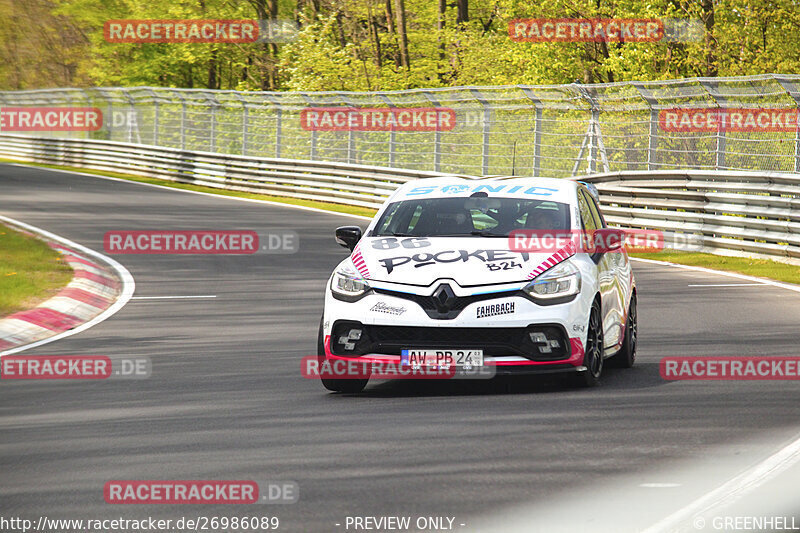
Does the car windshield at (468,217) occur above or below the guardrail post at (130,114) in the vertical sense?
above

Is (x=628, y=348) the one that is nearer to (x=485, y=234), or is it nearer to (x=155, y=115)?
(x=485, y=234)

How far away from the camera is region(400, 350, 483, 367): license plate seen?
8453 millimetres

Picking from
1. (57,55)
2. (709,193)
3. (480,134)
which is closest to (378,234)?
(709,193)

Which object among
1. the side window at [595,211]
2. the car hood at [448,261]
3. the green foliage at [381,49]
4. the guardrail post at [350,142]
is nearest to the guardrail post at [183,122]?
the green foliage at [381,49]

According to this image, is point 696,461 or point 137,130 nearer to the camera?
point 696,461

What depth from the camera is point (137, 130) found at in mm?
46062

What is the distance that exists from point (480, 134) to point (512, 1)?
20.2 m

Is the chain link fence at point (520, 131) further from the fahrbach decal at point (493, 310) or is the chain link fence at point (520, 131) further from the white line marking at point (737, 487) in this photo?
the white line marking at point (737, 487)

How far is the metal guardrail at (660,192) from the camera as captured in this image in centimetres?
2017

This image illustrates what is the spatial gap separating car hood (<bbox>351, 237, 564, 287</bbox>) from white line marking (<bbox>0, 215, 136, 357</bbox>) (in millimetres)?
4320

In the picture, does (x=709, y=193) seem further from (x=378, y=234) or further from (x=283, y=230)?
(x=378, y=234)
